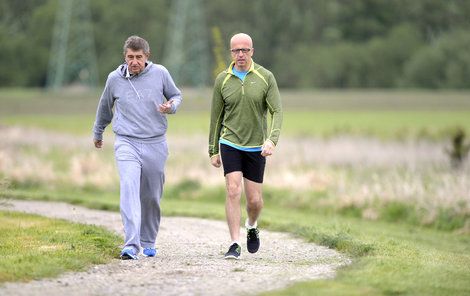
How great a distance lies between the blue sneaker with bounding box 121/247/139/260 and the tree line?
247 feet

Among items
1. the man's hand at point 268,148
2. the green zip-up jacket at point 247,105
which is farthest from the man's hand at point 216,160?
the man's hand at point 268,148

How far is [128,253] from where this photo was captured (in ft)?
37.0

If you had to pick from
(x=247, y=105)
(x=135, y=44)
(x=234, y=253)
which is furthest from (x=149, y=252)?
(x=135, y=44)

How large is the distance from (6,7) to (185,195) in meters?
86.8

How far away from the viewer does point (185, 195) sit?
24234 millimetres

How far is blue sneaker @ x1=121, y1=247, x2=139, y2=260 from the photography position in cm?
1130

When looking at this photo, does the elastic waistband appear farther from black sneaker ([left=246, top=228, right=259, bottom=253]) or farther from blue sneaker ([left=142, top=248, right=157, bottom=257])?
black sneaker ([left=246, top=228, right=259, bottom=253])

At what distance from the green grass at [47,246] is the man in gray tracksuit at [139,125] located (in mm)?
630

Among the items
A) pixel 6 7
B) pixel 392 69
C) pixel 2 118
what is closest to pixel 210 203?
pixel 2 118

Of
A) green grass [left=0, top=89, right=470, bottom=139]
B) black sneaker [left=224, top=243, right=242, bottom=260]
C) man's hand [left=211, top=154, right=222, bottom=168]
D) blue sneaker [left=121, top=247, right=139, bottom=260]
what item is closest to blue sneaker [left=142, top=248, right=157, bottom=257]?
blue sneaker [left=121, top=247, right=139, bottom=260]

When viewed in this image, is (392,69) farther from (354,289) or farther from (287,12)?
(354,289)

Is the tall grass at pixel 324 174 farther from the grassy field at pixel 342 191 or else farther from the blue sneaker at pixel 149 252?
the blue sneaker at pixel 149 252

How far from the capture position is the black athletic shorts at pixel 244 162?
1172 centimetres

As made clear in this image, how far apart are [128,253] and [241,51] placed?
2459 millimetres
